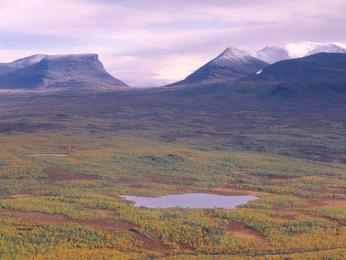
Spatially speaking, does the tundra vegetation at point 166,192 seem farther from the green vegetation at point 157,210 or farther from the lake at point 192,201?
the lake at point 192,201

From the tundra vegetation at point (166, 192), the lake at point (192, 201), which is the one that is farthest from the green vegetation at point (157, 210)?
the lake at point (192, 201)

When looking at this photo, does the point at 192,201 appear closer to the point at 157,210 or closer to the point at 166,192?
the point at 166,192

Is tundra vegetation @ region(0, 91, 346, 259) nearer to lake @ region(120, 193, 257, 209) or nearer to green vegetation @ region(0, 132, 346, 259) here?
green vegetation @ region(0, 132, 346, 259)

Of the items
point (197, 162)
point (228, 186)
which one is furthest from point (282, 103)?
point (228, 186)

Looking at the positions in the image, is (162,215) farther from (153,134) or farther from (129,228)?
(153,134)

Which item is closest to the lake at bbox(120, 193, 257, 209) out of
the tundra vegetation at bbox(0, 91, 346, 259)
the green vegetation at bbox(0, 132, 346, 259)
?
the tundra vegetation at bbox(0, 91, 346, 259)
